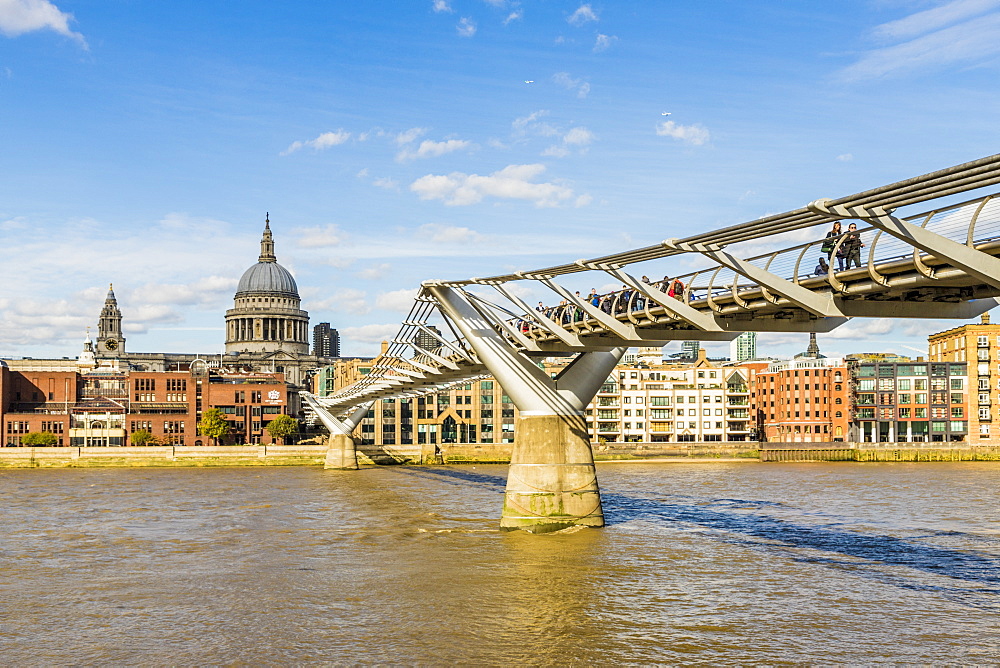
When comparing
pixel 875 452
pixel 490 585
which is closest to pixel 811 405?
pixel 875 452

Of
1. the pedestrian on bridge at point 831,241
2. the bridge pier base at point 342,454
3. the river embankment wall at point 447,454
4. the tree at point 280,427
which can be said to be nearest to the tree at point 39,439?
the river embankment wall at point 447,454

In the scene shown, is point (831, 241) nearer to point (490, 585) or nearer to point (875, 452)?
point (490, 585)

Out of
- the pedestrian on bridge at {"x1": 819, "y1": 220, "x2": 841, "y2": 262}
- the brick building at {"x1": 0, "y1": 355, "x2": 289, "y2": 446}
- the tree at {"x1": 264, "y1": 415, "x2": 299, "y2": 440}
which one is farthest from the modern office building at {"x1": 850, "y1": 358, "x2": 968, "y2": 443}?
the pedestrian on bridge at {"x1": 819, "y1": 220, "x2": 841, "y2": 262}

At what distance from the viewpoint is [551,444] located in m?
36.7

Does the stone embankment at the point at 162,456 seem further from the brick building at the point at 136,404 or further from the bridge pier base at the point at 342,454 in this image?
the brick building at the point at 136,404

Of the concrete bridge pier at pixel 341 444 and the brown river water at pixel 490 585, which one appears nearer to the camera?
the brown river water at pixel 490 585

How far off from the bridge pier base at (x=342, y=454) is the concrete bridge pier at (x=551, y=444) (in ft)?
185

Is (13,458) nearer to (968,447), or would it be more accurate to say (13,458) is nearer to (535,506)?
(535,506)

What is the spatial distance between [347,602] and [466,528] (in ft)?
48.7

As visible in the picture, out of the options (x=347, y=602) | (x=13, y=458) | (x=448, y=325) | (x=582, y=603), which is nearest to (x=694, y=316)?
(x=582, y=603)

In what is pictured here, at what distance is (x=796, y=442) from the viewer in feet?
420

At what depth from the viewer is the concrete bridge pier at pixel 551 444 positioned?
36625mm

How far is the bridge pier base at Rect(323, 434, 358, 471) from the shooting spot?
92.6m

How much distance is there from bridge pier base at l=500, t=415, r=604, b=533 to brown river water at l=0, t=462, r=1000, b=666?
842 millimetres
